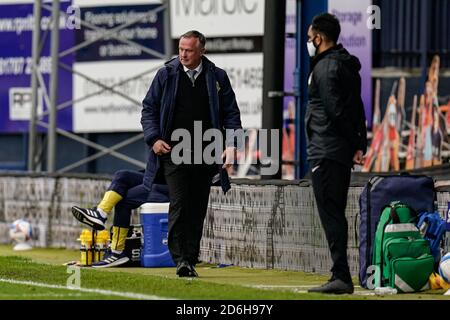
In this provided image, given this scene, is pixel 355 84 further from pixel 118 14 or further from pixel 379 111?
pixel 118 14

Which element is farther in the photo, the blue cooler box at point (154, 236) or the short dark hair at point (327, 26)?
the blue cooler box at point (154, 236)

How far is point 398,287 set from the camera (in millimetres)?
13211

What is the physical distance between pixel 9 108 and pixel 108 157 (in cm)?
211

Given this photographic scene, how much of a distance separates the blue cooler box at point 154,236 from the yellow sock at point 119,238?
0.19 m

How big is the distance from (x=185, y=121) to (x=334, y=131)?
213 cm

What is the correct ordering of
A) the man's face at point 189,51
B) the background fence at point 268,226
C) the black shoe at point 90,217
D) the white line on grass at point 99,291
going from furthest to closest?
the black shoe at point 90,217
the background fence at point 268,226
the man's face at point 189,51
the white line on grass at point 99,291

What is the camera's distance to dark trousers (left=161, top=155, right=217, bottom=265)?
1459cm

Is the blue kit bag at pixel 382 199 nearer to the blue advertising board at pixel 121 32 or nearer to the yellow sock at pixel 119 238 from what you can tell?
the yellow sock at pixel 119 238

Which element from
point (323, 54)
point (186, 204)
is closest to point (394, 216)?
point (323, 54)

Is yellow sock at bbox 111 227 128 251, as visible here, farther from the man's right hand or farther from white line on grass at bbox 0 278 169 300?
white line on grass at bbox 0 278 169 300

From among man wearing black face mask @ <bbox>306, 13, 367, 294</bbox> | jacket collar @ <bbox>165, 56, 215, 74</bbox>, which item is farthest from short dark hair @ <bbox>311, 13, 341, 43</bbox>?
jacket collar @ <bbox>165, 56, 215, 74</bbox>

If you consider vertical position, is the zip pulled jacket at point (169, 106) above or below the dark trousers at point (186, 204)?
above

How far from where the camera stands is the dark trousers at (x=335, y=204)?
12805 mm

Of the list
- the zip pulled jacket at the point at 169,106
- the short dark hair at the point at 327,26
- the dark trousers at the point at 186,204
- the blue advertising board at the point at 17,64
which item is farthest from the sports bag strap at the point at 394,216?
the blue advertising board at the point at 17,64
